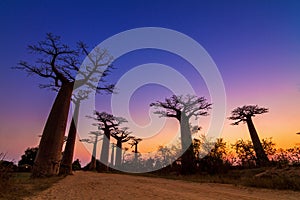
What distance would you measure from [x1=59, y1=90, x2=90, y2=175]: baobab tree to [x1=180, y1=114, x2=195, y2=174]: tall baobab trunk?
6528 mm

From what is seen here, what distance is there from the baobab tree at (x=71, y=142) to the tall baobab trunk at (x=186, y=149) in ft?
21.4

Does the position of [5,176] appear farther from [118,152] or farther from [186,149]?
[118,152]

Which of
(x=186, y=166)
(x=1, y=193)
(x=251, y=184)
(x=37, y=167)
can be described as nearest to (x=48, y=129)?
(x=37, y=167)

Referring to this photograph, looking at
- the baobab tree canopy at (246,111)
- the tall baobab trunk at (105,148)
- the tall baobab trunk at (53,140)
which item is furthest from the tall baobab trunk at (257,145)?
the tall baobab trunk at (53,140)

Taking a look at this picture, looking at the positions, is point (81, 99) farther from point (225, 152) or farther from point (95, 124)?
point (225, 152)

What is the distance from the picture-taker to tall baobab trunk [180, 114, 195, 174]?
11.9 m

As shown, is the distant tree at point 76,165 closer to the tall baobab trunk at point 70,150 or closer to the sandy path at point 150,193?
the tall baobab trunk at point 70,150

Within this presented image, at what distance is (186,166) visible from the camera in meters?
12.0

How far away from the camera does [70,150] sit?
9695mm

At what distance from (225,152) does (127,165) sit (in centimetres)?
1276

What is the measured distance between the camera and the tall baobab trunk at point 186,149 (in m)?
11.9

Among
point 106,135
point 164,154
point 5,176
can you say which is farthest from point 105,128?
point 5,176

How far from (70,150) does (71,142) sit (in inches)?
15.3

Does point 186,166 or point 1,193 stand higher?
point 186,166
